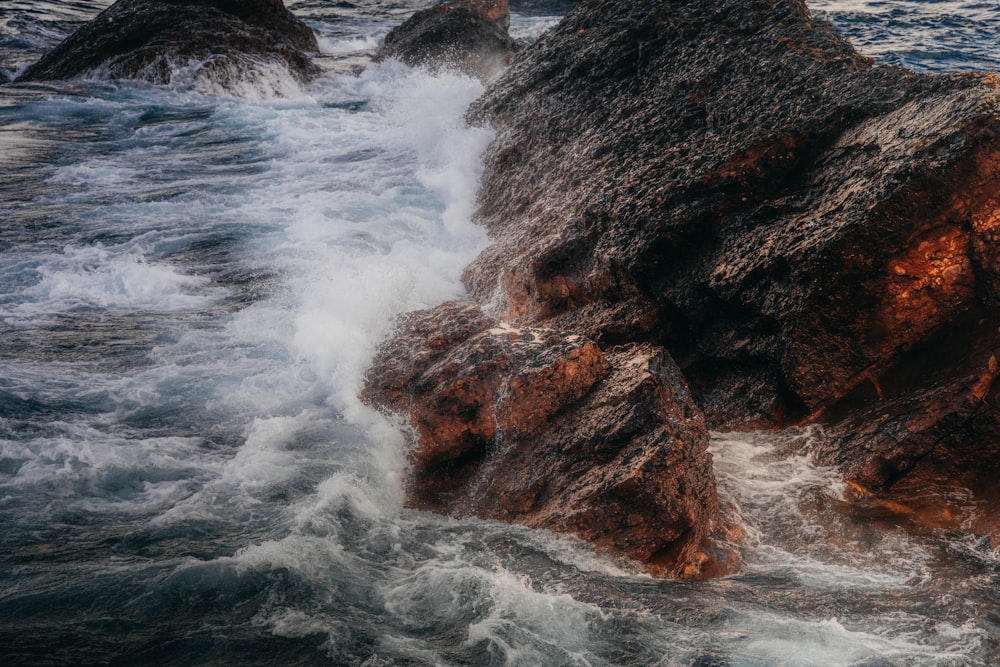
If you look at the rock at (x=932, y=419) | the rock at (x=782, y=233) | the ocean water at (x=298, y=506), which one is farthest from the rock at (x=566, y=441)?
the rock at (x=932, y=419)

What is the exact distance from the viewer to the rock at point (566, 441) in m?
3.93

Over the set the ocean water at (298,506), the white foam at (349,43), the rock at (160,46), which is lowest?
the ocean water at (298,506)

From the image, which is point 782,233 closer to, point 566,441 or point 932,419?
point 932,419

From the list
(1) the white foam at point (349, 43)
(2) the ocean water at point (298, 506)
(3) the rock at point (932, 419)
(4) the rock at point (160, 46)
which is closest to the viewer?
(2) the ocean water at point (298, 506)

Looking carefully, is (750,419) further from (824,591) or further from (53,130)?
(53,130)

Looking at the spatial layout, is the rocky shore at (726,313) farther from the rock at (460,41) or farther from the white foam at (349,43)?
the white foam at (349,43)

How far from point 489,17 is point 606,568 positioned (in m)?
12.8

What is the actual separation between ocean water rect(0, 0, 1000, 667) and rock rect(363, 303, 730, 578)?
149 millimetres

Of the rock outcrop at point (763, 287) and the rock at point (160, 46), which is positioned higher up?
the rock at point (160, 46)

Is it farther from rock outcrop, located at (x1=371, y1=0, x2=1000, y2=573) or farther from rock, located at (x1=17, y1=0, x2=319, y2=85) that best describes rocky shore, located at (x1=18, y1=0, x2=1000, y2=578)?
rock, located at (x1=17, y1=0, x2=319, y2=85)

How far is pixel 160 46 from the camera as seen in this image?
13.1m

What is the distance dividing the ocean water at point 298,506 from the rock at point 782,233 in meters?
0.48

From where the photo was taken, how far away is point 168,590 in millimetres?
3713

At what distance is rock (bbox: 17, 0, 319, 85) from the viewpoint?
42.5 ft
